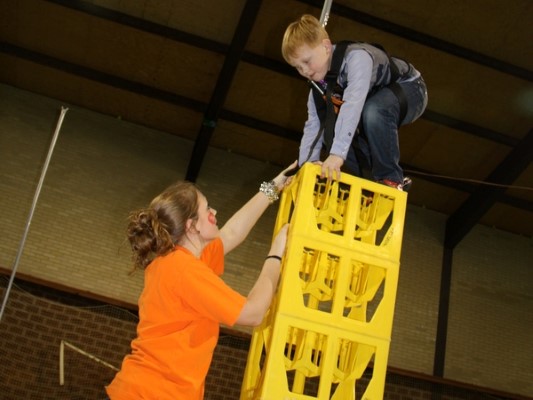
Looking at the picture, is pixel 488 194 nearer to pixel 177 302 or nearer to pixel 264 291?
pixel 264 291

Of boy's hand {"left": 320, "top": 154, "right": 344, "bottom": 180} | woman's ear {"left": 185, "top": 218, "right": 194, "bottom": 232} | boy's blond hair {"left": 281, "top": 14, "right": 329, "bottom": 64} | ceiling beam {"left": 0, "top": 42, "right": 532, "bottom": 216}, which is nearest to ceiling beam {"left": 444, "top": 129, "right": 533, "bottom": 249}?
ceiling beam {"left": 0, "top": 42, "right": 532, "bottom": 216}

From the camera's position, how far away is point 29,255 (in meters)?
9.44

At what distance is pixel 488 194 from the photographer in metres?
10.5

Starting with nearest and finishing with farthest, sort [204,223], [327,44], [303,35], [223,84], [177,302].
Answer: [177,302] → [204,223] → [303,35] → [327,44] → [223,84]

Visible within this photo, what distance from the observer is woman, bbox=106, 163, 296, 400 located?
8.00 ft

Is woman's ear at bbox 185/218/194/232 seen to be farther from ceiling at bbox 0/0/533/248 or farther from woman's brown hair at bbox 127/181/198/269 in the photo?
ceiling at bbox 0/0/533/248

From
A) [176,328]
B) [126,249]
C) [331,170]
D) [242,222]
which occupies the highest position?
[126,249]

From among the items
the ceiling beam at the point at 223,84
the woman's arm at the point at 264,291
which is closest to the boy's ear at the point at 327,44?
the woman's arm at the point at 264,291

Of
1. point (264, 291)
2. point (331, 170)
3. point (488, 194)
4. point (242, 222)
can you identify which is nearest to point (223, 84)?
point (488, 194)

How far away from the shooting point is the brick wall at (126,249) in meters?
9.67

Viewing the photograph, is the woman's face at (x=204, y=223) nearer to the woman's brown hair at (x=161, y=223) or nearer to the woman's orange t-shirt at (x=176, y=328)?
the woman's brown hair at (x=161, y=223)

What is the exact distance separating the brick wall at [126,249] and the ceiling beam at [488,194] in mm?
281

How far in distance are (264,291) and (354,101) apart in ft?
3.92

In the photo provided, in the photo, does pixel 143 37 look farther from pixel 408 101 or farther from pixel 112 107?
pixel 408 101
